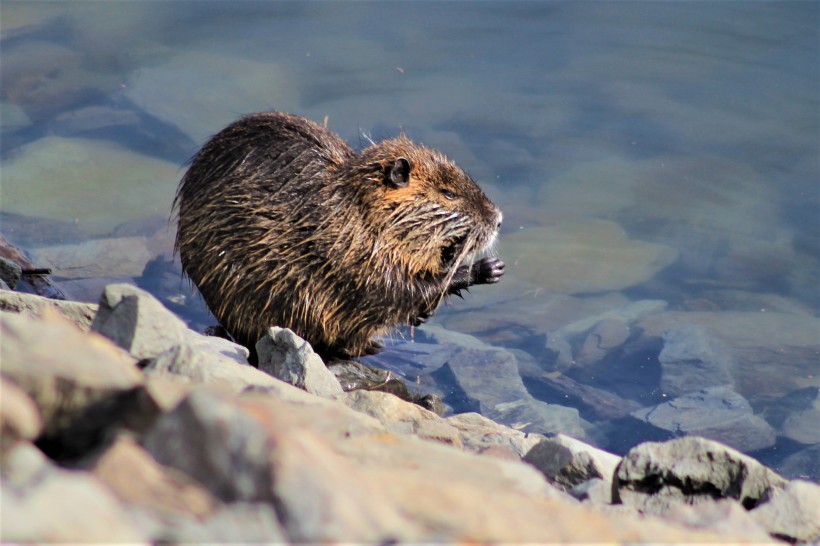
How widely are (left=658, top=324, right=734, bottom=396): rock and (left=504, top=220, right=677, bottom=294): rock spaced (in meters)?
0.79

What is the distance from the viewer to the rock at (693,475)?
11.5 ft

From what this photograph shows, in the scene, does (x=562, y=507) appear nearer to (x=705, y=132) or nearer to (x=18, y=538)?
(x=18, y=538)

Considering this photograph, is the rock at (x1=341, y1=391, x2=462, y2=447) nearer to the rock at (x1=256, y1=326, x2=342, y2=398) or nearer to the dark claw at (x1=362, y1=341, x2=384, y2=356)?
the rock at (x1=256, y1=326, x2=342, y2=398)

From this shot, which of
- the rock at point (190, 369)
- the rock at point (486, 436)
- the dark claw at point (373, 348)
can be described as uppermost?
the rock at point (190, 369)

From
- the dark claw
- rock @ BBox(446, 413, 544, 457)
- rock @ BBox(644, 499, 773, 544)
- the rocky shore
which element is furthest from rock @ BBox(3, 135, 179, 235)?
rock @ BBox(644, 499, 773, 544)

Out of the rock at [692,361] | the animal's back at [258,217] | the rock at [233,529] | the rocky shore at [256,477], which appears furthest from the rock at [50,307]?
the rock at [692,361]

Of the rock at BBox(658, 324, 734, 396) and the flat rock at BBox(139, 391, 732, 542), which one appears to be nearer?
the flat rock at BBox(139, 391, 732, 542)

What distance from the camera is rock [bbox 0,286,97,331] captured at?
433 centimetres

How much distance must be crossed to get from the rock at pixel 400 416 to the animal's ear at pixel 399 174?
55.7 inches

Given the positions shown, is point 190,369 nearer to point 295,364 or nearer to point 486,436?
point 295,364

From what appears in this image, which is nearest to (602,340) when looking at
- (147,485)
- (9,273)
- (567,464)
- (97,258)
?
(567,464)

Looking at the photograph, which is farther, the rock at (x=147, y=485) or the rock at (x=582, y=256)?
the rock at (x=582, y=256)

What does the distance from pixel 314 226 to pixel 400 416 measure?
4.89 feet

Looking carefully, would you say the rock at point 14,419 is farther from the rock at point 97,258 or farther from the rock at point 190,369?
the rock at point 97,258
